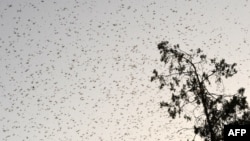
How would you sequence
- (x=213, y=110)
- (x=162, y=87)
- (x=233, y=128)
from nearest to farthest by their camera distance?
(x=233, y=128), (x=213, y=110), (x=162, y=87)

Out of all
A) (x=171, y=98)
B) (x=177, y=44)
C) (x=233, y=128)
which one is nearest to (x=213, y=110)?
(x=171, y=98)

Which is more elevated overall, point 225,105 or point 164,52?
point 164,52

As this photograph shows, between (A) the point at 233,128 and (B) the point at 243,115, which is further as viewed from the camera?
(B) the point at 243,115

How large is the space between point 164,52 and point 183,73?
160cm

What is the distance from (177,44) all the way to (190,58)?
1065mm

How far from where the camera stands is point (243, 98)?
25484mm

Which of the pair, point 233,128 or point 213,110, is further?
point 213,110

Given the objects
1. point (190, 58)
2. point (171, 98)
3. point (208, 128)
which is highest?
point (190, 58)

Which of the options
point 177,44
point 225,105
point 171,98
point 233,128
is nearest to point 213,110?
point 225,105

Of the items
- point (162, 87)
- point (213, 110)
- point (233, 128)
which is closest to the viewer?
point (233, 128)

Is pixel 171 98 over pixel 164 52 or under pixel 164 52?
under

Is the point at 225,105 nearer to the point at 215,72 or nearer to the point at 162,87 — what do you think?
the point at 215,72

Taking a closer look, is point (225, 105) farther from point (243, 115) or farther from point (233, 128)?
point (233, 128)

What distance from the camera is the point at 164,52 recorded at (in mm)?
26500
